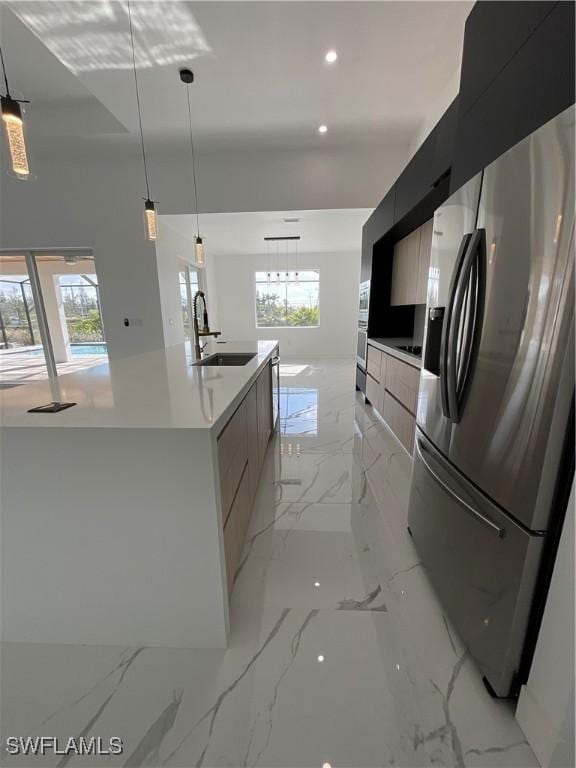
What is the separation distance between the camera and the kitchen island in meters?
1.05

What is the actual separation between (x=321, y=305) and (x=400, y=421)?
5.63 m

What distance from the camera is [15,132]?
59.2 inches

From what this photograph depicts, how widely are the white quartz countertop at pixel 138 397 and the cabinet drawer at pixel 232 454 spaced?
3.7 inches

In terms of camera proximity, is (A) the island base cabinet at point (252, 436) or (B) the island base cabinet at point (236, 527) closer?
(B) the island base cabinet at point (236, 527)

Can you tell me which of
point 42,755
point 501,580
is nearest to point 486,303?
point 501,580

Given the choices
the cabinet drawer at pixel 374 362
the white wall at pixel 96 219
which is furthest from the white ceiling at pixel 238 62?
the cabinet drawer at pixel 374 362

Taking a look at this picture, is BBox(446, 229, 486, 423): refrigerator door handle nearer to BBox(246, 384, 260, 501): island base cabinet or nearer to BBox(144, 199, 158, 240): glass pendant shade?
BBox(246, 384, 260, 501): island base cabinet

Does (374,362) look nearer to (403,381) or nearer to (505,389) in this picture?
(403,381)

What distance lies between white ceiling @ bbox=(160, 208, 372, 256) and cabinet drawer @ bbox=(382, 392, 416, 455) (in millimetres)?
2979

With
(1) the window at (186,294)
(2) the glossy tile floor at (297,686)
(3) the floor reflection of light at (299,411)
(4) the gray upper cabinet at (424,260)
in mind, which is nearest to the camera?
(2) the glossy tile floor at (297,686)

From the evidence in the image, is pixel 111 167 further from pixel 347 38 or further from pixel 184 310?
pixel 347 38

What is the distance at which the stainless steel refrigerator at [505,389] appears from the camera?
0.85 metres

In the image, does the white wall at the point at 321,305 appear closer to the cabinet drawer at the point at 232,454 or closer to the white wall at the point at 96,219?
the white wall at the point at 96,219

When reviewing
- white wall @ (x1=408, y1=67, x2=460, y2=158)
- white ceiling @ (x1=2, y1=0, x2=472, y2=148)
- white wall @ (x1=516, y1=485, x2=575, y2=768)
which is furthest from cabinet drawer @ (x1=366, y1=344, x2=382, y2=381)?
white wall @ (x1=516, y1=485, x2=575, y2=768)
